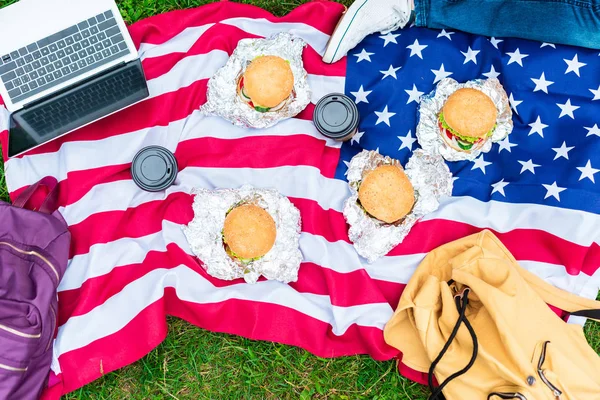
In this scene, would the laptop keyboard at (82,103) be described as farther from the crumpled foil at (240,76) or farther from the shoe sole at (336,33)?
the shoe sole at (336,33)

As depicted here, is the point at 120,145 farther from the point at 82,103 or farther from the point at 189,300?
the point at 189,300

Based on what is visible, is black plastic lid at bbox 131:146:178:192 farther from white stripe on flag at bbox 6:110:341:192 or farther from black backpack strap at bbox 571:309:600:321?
black backpack strap at bbox 571:309:600:321

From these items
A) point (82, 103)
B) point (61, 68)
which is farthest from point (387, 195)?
point (61, 68)

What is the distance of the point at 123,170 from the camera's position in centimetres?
231

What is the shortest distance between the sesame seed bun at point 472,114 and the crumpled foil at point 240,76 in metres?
0.59

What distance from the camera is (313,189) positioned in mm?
2229

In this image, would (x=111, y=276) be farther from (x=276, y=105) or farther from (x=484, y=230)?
(x=484, y=230)

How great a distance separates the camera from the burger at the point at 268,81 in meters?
2.03

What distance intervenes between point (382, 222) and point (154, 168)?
0.94 metres

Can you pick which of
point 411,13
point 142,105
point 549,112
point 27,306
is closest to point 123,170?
point 142,105

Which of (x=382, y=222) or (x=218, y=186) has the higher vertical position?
(x=218, y=186)

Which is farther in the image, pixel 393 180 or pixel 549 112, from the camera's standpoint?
pixel 549 112

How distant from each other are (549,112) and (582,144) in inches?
7.0

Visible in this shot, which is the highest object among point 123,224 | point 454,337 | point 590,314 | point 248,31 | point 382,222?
point 248,31
